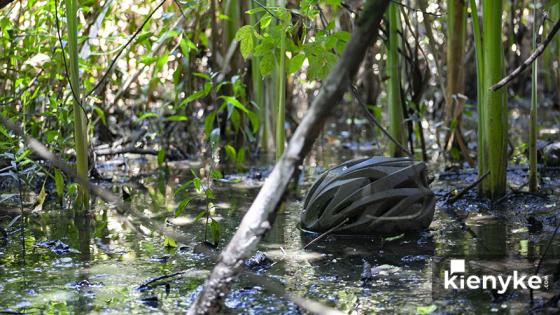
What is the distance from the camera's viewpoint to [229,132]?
6.69 m

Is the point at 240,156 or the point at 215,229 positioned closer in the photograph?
the point at 215,229

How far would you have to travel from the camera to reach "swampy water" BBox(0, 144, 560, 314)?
9.50 feet

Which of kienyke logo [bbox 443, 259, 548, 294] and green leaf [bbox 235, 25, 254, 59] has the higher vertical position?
green leaf [bbox 235, 25, 254, 59]

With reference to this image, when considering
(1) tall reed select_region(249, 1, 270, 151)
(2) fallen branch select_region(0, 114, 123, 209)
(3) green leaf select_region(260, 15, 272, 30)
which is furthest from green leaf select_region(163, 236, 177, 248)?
(1) tall reed select_region(249, 1, 270, 151)

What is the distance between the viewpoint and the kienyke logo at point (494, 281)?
9.83 ft

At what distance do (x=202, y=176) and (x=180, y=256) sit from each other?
7.43 ft

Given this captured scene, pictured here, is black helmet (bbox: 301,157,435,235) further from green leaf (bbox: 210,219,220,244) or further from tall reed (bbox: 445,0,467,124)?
tall reed (bbox: 445,0,467,124)

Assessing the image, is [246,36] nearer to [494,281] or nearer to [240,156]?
[494,281]

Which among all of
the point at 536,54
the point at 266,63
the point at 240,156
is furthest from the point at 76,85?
the point at 536,54

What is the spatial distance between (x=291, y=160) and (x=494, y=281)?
125 cm

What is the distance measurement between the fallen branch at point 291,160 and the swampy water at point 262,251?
206mm

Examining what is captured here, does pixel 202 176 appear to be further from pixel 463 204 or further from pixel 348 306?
pixel 348 306

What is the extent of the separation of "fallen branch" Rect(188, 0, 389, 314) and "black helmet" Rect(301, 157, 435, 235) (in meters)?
1.77

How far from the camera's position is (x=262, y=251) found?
12.2ft
